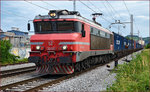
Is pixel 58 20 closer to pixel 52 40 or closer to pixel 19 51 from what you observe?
pixel 52 40

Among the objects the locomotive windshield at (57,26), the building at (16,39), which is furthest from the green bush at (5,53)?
the locomotive windshield at (57,26)

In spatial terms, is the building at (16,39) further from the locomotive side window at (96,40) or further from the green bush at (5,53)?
the locomotive side window at (96,40)

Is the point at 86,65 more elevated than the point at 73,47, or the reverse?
the point at 73,47

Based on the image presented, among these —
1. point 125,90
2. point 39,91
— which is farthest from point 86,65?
point 125,90

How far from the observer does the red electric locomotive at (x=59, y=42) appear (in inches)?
434

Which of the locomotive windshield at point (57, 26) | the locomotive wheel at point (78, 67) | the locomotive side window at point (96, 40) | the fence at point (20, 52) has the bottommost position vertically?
the locomotive wheel at point (78, 67)

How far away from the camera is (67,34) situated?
37.2 ft

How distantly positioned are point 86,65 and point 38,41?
411cm

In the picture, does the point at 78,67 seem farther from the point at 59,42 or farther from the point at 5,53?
the point at 5,53

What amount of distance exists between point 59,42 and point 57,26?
1.13 metres

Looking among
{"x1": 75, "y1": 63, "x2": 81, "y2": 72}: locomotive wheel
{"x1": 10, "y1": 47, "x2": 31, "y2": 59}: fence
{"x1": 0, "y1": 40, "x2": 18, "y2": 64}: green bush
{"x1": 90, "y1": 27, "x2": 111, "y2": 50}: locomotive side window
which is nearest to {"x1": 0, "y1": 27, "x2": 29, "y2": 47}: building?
{"x1": 10, "y1": 47, "x2": 31, "y2": 59}: fence

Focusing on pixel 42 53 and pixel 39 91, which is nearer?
pixel 39 91

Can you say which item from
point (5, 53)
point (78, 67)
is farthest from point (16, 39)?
point (78, 67)

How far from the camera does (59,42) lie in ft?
36.4
